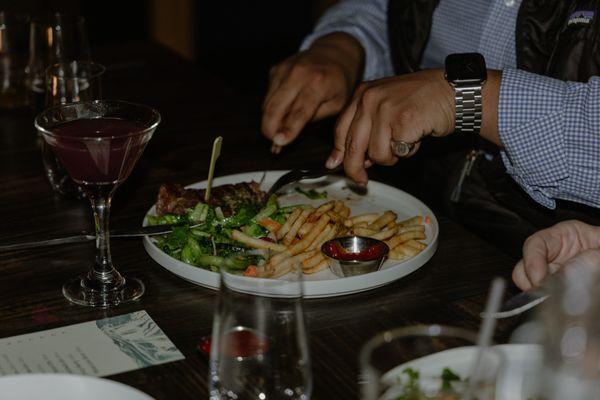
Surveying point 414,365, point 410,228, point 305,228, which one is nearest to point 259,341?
point 414,365

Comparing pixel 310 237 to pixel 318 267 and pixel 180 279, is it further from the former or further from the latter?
pixel 180 279

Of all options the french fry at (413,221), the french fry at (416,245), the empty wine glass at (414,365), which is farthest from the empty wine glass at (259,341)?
the french fry at (413,221)

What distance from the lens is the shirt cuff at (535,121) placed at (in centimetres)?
189

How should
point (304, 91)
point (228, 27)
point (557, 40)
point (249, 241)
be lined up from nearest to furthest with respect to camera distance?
point (249, 241) < point (557, 40) < point (304, 91) < point (228, 27)

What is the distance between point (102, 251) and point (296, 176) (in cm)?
56

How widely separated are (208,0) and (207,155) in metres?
3.86

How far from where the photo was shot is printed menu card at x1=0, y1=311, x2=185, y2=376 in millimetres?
1320

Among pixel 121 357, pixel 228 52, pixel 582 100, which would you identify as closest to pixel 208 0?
pixel 228 52

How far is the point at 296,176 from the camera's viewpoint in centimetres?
200

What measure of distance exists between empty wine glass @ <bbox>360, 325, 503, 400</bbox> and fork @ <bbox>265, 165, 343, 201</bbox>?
909 millimetres

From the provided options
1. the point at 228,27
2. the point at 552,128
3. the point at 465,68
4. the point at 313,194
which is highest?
the point at 465,68

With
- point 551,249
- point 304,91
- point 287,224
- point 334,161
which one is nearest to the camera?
point 551,249

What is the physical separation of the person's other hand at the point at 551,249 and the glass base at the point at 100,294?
0.64 metres

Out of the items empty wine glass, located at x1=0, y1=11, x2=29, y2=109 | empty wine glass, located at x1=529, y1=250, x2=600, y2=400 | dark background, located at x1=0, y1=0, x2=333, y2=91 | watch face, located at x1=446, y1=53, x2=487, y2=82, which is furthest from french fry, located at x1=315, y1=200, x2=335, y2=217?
dark background, located at x1=0, y1=0, x2=333, y2=91
